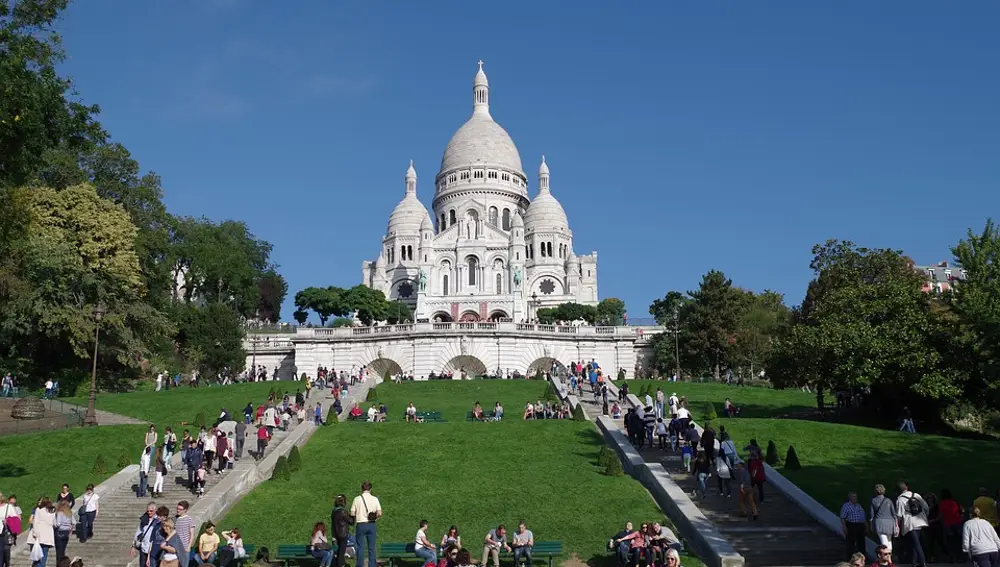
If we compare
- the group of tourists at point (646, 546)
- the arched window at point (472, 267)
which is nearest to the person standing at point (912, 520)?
the group of tourists at point (646, 546)

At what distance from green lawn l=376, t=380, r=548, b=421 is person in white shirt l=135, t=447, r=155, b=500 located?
46.4ft

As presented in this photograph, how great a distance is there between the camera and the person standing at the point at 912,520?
15.3 meters

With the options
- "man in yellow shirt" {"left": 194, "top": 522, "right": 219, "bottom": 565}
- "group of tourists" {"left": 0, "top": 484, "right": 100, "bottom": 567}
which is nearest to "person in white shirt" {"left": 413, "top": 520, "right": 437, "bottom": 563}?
"man in yellow shirt" {"left": 194, "top": 522, "right": 219, "bottom": 565}

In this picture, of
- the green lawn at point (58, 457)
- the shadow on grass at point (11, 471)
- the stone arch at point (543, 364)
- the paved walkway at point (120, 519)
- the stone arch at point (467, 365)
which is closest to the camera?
the paved walkway at point (120, 519)

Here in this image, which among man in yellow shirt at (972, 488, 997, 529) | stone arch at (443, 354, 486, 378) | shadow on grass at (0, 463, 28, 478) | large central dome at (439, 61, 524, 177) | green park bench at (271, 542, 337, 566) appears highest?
large central dome at (439, 61, 524, 177)

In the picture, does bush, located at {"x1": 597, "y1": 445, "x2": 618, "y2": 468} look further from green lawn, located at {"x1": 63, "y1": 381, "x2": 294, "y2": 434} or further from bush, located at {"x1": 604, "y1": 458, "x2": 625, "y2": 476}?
green lawn, located at {"x1": 63, "y1": 381, "x2": 294, "y2": 434}

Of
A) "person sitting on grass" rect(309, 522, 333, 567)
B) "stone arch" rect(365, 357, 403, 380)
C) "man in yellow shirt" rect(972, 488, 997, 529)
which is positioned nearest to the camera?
"man in yellow shirt" rect(972, 488, 997, 529)

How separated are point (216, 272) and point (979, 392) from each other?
51.5 m

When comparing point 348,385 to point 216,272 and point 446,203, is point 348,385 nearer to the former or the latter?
point 216,272

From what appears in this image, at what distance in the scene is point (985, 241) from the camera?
34.6 metres

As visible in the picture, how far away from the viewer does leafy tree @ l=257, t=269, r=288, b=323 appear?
9738 centimetres

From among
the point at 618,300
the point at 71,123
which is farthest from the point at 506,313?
the point at 71,123

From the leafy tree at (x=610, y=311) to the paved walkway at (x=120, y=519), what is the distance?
69.5 metres

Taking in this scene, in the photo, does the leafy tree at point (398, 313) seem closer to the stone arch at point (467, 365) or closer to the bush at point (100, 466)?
the stone arch at point (467, 365)
